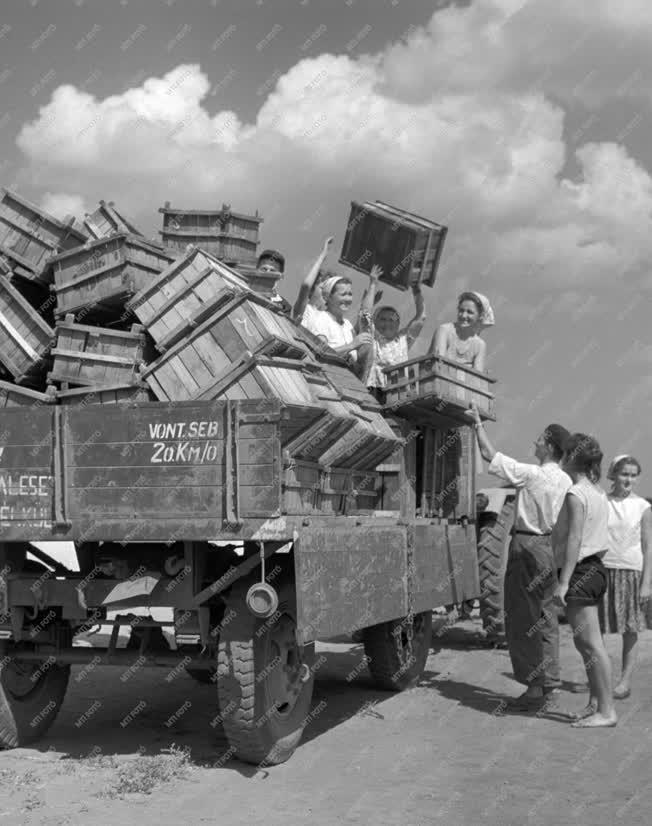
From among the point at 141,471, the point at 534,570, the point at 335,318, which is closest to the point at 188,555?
the point at 141,471

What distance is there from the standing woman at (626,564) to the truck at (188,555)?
2.06m

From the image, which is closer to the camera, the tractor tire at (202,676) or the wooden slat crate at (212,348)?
the wooden slat crate at (212,348)

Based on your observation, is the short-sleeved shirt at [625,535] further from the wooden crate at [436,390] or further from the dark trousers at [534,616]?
the wooden crate at [436,390]

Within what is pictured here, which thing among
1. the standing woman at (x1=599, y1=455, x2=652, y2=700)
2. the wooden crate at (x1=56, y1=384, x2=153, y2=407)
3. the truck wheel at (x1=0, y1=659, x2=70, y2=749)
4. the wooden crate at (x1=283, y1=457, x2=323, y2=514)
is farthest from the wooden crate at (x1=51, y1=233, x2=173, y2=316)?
the standing woman at (x1=599, y1=455, x2=652, y2=700)

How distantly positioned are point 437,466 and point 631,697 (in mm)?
2754

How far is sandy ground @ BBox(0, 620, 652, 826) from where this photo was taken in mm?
5324

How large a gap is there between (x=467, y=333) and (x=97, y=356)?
3838mm

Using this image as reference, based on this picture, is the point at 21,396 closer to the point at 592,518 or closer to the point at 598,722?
the point at 592,518

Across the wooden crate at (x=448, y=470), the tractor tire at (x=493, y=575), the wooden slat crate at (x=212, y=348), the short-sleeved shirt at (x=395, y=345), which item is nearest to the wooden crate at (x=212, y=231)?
the short-sleeved shirt at (x=395, y=345)

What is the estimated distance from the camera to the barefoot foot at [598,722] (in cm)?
716

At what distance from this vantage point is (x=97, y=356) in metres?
7.27

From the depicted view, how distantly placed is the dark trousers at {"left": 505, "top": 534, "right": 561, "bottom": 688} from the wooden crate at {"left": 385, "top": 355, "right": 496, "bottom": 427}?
1.36 metres

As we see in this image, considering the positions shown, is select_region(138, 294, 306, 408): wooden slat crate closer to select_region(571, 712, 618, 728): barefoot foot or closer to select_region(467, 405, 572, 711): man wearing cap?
select_region(467, 405, 572, 711): man wearing cap

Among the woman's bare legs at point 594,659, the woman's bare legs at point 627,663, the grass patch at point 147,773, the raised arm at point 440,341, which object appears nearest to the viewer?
the grass patch at point 147,773
